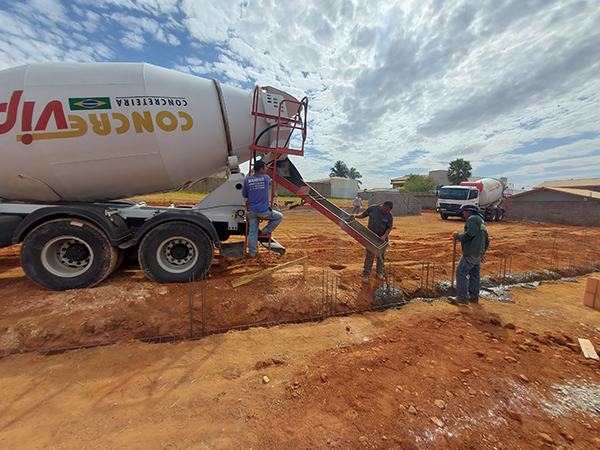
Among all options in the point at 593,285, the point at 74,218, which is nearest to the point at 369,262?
the point at 593,285

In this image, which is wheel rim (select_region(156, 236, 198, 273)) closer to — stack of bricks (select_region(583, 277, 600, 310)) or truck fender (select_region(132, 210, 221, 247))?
truck fender (select_region(132, 210, 221, 247))

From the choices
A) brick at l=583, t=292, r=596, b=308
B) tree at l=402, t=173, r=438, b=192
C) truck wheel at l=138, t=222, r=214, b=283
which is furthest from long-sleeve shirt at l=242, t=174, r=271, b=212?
tree at l=402, t=173, r=438, b=192

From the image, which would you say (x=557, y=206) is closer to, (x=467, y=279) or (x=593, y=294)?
(x=593, y=294)

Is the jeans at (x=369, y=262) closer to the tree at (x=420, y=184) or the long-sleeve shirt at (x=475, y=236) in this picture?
the long-sleeve shirt at (x=475, y=236)

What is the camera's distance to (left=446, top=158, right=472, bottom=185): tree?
41344 millimetres

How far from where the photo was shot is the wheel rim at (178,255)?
14.4 ft

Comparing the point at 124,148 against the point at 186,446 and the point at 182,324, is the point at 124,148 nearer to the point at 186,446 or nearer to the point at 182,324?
the point at 182,324

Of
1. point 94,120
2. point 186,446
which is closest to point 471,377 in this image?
point 186,446

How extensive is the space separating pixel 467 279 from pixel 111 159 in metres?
6.77

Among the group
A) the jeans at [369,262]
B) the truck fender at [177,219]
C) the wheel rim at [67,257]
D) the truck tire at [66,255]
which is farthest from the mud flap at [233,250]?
the jeans at [369,262]

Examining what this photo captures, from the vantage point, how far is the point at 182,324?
358 centimetres

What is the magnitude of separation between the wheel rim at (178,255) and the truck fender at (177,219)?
353 millimetres

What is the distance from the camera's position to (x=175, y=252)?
4.49 meters

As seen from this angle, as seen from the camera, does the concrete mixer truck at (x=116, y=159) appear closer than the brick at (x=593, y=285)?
Yes
